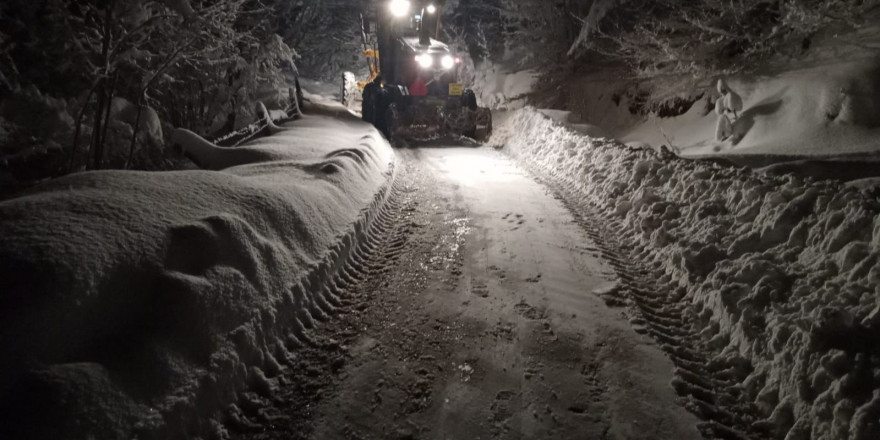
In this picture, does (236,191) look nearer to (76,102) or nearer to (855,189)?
(855,189)

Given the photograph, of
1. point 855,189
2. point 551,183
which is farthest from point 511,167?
point 855,189

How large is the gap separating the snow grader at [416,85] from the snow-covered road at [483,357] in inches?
329

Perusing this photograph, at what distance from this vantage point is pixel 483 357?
3.16 m

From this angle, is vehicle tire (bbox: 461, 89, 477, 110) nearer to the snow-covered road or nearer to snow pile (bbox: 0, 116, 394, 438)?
the snow-covered road

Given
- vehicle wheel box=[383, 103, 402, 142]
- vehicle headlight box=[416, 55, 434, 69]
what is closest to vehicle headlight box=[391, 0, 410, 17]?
vehicle headlight box=[416, 55, 434, 69]

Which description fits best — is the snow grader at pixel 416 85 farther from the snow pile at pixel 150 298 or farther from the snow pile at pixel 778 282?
the snow pile at pixel 150 298

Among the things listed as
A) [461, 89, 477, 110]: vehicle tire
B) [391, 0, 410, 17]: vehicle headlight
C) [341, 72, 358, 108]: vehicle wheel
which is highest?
[391, 0, 410, 17]: vehicle headlight

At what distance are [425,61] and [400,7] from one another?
1788mm

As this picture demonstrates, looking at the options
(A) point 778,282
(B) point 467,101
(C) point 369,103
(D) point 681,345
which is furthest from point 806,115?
(C) point 369,103

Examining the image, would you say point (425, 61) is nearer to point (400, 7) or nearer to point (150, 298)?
point (400, 7)

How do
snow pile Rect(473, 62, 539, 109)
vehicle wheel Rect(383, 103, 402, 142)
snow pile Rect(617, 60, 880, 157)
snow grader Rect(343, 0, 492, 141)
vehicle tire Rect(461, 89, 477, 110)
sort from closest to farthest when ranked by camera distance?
snow pile Rect(617, 60, 880, 157), vehicle wheel Rect(383, 103, 402, 142), snow grader Rect(343, 0, 492, 141), vehicle tire Rect(461, 89, 477, 110), snow pile Rect(473, 62, 539, 109)

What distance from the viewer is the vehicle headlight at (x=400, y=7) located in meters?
13.2

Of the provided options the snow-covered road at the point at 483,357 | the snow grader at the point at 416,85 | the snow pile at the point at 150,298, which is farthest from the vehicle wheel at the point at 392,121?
the snow pile at the point at 150,298

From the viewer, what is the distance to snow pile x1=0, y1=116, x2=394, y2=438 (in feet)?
6.95
